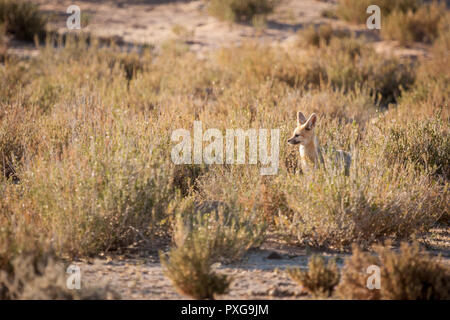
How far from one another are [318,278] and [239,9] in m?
12.2

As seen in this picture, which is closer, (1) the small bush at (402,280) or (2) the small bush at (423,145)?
(1) the small bush at (402,280)

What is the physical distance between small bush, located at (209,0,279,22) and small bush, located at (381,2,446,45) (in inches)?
136

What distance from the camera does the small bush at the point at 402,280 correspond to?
10.5 ft

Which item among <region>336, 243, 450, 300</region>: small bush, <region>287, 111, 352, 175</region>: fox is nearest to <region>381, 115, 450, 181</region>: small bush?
<region>287, 111, 352, 175</region>: fox

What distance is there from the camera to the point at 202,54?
38.5 feet

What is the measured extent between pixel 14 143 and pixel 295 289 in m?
3.68

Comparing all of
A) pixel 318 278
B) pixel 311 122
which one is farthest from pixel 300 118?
pixel 318 278

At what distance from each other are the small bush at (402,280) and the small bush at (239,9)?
11772mm

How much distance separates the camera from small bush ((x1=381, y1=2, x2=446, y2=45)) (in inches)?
502

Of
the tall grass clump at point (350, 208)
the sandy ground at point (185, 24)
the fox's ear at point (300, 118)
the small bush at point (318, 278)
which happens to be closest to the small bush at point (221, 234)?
the tall grass clump at point (350, 208)

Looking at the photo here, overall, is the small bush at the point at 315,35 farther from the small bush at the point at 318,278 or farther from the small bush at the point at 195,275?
the small bush at the point at 195,275

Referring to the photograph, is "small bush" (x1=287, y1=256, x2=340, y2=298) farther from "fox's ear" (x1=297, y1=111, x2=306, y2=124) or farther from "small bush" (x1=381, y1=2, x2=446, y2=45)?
"small bush" (x1=381, y1=2, x2=446, y2=45)

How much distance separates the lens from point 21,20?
12180 mm

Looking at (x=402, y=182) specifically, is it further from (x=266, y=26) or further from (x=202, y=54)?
(x=266, y=26)
